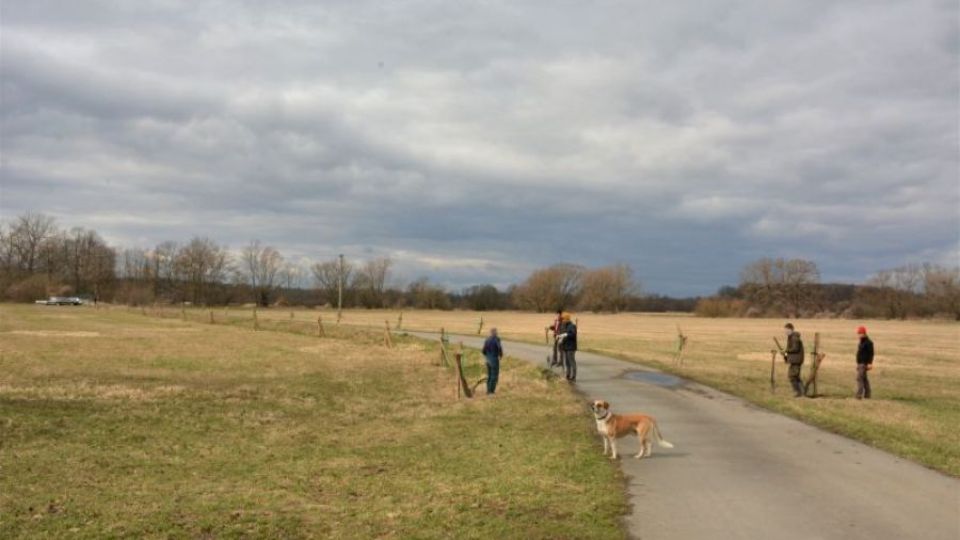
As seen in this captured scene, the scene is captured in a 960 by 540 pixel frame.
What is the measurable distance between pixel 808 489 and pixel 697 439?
3.53 m

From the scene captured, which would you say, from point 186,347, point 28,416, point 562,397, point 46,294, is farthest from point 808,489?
point 46,294

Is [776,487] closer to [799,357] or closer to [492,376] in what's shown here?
→ [799,357]

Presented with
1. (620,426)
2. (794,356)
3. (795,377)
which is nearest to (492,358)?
(794,356)

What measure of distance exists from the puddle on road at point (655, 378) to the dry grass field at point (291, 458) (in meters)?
3.08

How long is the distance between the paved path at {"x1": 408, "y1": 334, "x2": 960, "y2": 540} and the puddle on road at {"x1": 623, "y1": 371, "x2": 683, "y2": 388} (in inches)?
248

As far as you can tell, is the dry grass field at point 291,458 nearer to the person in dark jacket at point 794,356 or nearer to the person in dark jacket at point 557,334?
the person in dark jacket at point 557,334

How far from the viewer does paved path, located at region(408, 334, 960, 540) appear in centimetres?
746

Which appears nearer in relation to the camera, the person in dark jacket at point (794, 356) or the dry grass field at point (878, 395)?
the dry grass field at point (878, 395)

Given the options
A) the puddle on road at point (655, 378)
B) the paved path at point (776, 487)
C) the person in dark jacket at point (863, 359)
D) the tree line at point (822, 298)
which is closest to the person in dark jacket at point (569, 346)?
the puddle on road at point (655, 378)

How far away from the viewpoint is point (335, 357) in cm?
3197

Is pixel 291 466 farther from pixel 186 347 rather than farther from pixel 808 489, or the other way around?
pixel 186 347

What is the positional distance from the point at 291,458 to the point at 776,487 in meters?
6.96

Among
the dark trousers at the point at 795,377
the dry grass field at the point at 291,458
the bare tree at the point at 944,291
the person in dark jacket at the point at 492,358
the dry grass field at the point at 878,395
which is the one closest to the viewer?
the dry grass field at the point at 291,458

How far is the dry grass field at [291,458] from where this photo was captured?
25.5 feet
